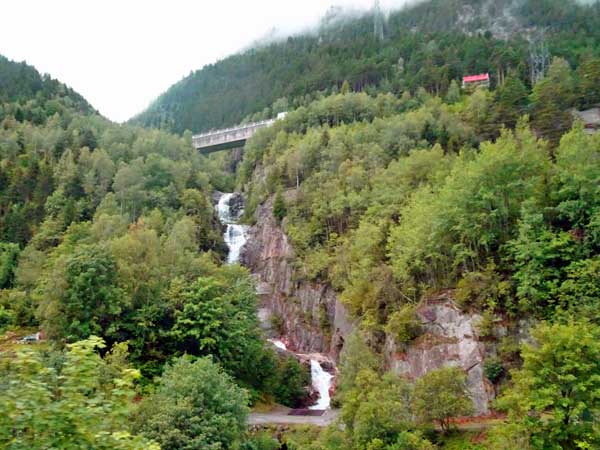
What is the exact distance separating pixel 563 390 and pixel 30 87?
130 meters

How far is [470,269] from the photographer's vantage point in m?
37.5

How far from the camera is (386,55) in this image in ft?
383

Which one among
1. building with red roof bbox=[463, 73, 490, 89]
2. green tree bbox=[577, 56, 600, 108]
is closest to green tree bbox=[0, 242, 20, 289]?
green tree bbox=[577, 56, 600, 108]

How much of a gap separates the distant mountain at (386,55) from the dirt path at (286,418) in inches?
2592

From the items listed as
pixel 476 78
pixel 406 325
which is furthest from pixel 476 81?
pixel 406 325

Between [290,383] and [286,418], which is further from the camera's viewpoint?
[290,383]

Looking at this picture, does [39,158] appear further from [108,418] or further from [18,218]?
[108,418]

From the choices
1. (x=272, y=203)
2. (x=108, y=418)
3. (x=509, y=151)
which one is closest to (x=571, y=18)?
(x=272, y=203)

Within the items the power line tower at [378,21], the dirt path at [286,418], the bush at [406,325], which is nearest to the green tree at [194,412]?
the dirt path at [286,418]

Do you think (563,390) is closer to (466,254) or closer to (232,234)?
(466,254)

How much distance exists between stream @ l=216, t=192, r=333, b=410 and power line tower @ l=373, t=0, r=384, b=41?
8114 centimetres

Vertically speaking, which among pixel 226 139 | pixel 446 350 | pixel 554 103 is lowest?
pixel 446 350

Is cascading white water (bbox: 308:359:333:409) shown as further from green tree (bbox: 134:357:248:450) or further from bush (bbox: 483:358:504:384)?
green tree (bbox: 134:357:248:450)

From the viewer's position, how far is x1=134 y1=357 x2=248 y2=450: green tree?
78.4ft
